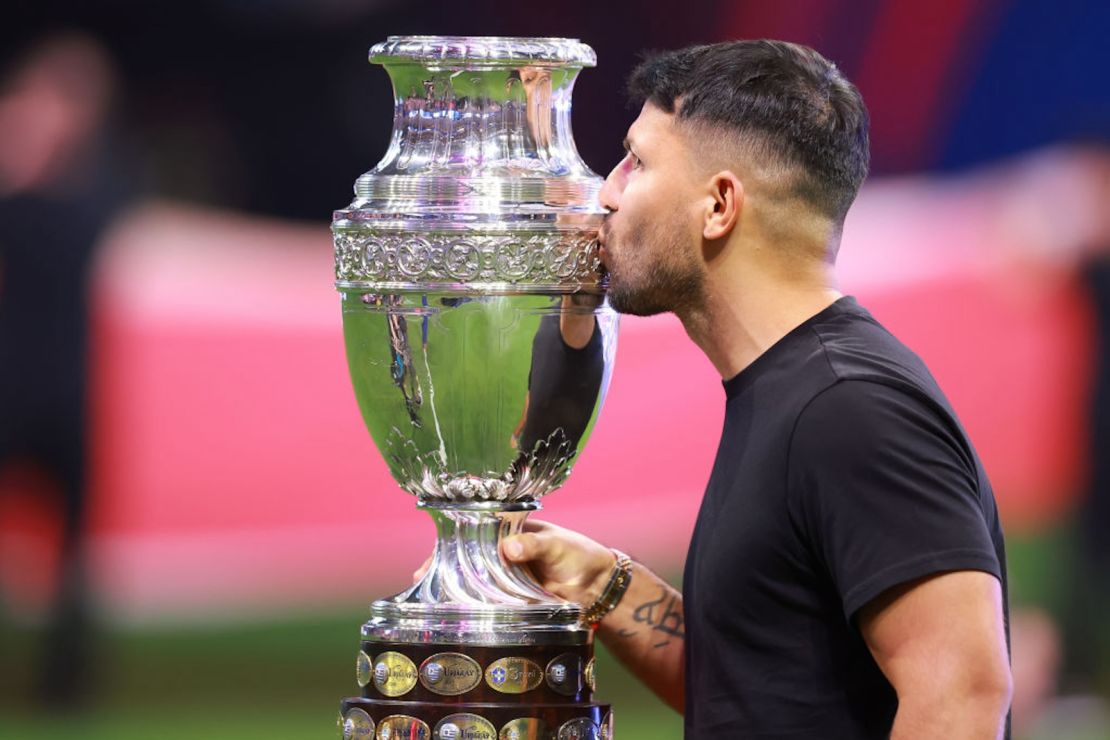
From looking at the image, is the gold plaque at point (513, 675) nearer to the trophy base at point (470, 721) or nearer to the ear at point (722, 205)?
the trophy base at point (470, 721)

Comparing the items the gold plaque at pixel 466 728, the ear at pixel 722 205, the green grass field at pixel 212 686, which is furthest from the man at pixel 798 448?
the green grass field at pixel 212 686

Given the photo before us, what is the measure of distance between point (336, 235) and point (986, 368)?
8.11 feet

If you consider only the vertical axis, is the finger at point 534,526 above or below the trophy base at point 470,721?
above

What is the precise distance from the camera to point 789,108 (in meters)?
1.75

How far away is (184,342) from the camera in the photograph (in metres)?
3.95

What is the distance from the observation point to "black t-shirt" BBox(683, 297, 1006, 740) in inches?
62.4

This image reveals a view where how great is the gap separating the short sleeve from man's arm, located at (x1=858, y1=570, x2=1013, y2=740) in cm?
2

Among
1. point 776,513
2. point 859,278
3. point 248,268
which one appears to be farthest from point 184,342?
point 776,513

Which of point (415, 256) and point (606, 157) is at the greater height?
point (606, 157)

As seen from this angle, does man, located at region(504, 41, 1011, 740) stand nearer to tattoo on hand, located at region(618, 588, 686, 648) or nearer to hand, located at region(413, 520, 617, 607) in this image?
hand, located at region(413, 520, 617, 607)

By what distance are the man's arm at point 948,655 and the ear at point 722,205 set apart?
42 cm

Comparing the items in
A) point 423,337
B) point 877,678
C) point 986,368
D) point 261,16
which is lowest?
point 877,678

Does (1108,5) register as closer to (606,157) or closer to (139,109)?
(606,157)

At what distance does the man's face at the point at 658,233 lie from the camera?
1795 mm
